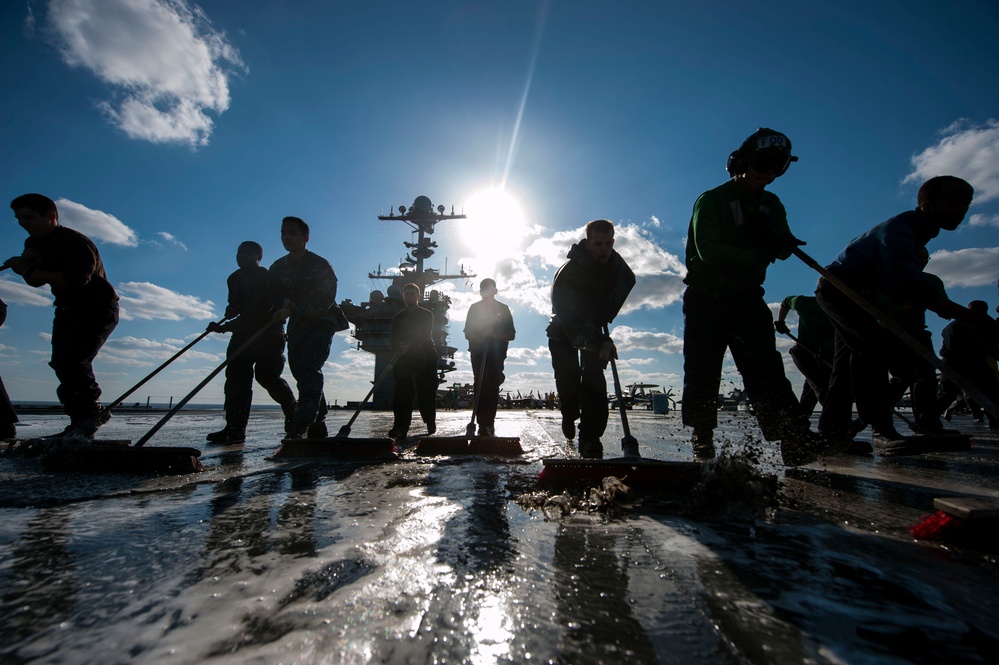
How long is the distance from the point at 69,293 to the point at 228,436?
1833 mm

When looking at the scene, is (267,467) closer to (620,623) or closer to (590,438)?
(590,438)

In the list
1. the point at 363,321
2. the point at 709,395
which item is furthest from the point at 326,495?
the point at 363,321

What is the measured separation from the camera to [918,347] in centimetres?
Answer: 253

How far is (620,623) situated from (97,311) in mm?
4743

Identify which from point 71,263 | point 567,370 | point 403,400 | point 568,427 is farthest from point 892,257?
point 71,263

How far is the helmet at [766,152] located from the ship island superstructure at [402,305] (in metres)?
27.5

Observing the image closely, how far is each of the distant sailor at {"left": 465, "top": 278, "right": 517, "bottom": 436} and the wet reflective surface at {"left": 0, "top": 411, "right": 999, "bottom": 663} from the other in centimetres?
353

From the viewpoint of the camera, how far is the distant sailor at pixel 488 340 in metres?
5.49

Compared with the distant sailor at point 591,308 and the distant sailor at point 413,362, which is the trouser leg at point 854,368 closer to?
the distant sailor at point 591,308

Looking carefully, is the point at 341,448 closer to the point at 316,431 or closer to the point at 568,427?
the point at 316,431

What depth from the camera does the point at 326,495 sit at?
2.04m

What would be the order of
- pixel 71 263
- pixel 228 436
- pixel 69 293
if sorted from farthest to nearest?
pixel 228 436 < pixel 69 293 < pixel 71 263

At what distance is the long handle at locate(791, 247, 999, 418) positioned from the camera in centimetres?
210

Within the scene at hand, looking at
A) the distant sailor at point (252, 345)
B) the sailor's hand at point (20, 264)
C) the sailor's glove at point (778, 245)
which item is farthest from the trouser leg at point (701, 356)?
the sailor's hand at point (20, 264)
